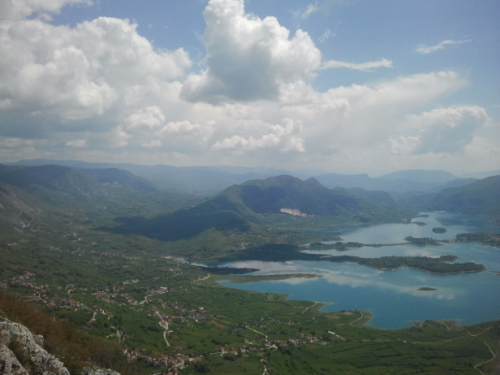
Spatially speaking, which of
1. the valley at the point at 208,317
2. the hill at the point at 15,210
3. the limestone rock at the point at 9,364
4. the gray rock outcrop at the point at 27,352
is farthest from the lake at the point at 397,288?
the hill at the point at 15,210

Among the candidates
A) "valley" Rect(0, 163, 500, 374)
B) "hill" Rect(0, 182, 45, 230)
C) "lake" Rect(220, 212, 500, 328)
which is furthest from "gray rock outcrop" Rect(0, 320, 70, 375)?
"hill" Rect(0, 182, 45, 230)

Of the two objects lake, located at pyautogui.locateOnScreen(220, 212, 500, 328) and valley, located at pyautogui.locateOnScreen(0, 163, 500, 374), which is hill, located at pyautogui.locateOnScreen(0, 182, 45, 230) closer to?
valley, located at pyautogui.locateOnScreen(0, 163, 500, 374)

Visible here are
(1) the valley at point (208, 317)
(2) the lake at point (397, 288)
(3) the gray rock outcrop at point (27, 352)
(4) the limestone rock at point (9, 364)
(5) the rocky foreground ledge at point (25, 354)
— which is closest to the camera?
(4) the limestone rock at point (9, 364)

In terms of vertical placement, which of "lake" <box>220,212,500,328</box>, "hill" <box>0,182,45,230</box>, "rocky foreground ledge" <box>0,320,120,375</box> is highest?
"rocky foreground ledge" <box>0,320,120,375</box>

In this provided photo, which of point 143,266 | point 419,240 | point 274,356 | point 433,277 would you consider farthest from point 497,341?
point 419,240

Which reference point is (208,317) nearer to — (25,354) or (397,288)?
(397,288)

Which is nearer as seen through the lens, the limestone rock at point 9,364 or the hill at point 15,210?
the limestone rock at point 9,364

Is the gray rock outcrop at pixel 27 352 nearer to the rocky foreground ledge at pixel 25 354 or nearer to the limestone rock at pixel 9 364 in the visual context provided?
the rocky foreground ledge at pixel 25 354

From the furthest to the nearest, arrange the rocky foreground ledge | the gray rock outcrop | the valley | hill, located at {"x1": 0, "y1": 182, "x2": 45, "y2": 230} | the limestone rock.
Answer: hill, located at {"x1": 0, "y1": 182, "x2": 45, "y2": 230} → the valley → the gray rock outcrop → the rocky foreground ledge → the limestone rock

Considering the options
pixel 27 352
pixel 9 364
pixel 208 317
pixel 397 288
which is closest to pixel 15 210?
pixel 208 317

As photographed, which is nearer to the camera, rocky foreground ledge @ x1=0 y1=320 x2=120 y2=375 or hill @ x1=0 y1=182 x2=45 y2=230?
rocky foreground ledge @ x1=0 y1=320 x2=120 y2=375
